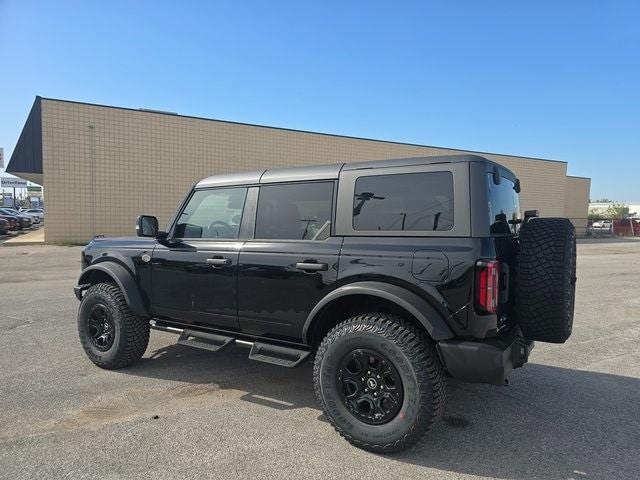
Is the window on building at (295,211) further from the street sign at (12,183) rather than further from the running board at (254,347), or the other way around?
the street sign at (12,183)

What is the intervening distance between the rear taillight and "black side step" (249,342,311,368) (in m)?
1.41

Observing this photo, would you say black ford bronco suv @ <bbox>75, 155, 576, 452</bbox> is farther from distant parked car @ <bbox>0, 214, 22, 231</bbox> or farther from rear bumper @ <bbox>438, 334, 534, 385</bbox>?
distant parked car @ <bbox>0, 214, 22, 231</bbox>

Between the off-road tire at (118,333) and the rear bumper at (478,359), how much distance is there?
123 inches

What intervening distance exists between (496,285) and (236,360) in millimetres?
3153

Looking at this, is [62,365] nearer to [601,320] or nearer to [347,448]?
[347,448]

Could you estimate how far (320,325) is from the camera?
12.1 ft

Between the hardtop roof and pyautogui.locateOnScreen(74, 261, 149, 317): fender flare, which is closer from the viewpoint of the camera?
the hardtop roof

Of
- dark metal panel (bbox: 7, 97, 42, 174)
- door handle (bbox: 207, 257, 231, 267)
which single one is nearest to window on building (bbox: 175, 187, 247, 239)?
door handle (bbox: 207, 257, 231, 267)

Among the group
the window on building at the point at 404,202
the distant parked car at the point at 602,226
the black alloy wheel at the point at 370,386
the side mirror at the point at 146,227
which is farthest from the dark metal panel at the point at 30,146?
the distant parked car at the point at 602,226

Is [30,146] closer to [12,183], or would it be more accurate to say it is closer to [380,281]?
[380,281]

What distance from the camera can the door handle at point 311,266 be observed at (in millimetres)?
3549

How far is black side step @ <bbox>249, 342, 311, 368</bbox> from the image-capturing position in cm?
365

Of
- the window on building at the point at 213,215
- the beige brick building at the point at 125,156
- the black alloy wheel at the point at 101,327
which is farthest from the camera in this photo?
the beige brick building at the point at 125,156

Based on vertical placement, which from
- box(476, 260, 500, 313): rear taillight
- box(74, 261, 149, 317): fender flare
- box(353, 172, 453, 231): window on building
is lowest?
box(74, 261, 149, 317): fender flare
